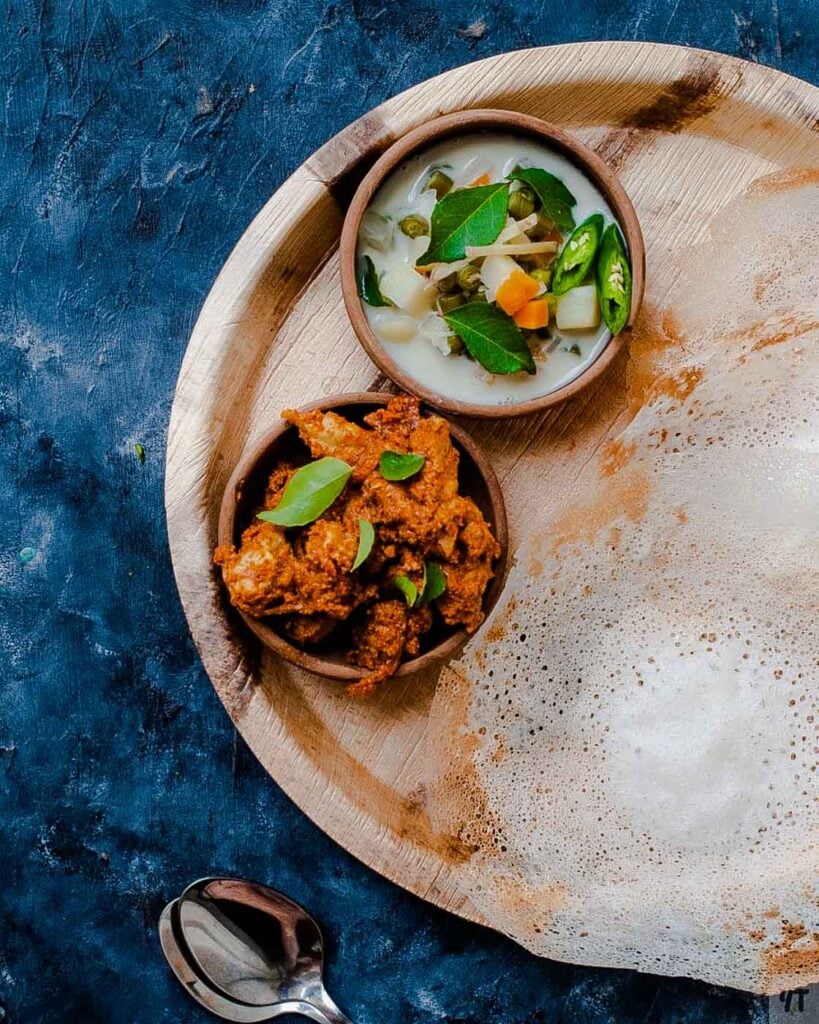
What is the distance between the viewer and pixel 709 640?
6.64ft

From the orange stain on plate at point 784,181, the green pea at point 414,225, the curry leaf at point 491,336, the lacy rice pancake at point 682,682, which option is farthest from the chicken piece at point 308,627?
the orange stain on plate at point 784,181

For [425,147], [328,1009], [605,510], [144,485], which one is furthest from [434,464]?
[328,1009]

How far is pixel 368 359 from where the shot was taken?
7.04 feet

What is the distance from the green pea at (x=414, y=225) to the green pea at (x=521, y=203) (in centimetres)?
18

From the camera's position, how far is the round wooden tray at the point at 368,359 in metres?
2.05

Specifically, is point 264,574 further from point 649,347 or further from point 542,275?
point 649,347

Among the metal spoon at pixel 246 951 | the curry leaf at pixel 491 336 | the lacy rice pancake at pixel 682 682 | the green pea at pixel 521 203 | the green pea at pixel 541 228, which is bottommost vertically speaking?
the metal spoon at pixel 246 951

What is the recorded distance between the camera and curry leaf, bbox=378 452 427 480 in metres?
1.80

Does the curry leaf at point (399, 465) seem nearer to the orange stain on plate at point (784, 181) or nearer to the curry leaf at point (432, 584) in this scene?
the curry leaf at point (432, 584)

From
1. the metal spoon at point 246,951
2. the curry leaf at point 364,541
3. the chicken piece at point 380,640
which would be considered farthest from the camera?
the metal spoon at point 246,951

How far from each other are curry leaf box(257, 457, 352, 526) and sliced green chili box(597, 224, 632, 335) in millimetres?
646

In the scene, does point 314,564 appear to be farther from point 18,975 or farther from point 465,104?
point 18,975

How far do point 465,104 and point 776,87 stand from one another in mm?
704

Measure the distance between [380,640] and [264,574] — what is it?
27 cm
